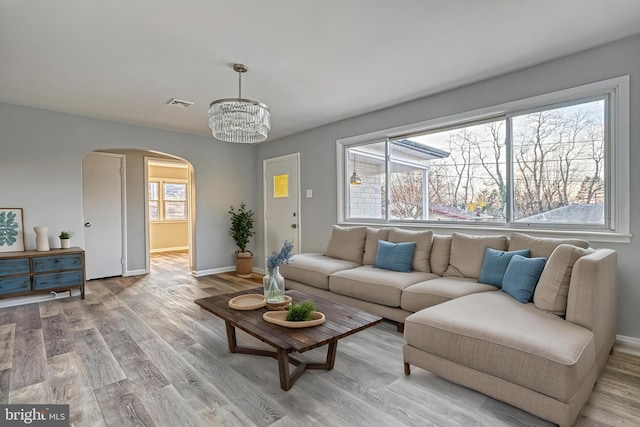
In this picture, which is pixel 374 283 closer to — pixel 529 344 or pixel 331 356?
pixel 331 356

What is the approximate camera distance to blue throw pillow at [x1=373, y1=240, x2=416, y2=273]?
3.38 metres

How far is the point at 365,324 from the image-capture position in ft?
6.99

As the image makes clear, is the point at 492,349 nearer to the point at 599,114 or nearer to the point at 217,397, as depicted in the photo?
the point at 217,397

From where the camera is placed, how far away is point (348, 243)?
13.5 ft

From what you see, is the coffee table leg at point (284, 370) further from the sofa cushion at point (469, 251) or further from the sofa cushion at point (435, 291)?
the sofa cushion at point (469, 251)

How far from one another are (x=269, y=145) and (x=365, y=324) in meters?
4.51

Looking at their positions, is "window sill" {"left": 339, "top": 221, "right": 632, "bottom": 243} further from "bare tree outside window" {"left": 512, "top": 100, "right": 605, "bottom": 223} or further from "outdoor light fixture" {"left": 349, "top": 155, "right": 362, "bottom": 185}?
"outdoor light fixture" {"left": 349, "top": 155, "right": 362, "bottom": 185}

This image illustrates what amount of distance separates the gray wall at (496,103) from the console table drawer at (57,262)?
3.07 m

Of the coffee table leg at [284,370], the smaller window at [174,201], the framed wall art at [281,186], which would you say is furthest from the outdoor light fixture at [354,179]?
the smaller window at [174,201]

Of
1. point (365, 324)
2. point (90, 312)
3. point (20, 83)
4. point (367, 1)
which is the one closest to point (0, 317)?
point (90, 312)

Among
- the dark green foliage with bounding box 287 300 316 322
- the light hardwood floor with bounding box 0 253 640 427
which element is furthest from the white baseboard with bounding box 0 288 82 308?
the dark green foliage with bounding box 287 300 316 322

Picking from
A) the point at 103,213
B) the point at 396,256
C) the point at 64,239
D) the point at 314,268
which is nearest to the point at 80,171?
the point at 64,239

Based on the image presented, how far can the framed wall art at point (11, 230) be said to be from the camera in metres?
3.85

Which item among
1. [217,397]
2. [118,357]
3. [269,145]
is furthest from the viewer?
[269,145]
